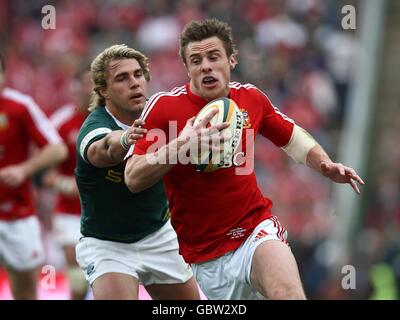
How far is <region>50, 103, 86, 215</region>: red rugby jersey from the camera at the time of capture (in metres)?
11.0

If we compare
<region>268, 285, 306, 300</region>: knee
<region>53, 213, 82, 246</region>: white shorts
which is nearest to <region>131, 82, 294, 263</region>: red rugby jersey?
<region>268, 285, 306, 300</region>: knee

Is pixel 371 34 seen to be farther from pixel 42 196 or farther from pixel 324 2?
pixel 42 196

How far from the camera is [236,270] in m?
7.07

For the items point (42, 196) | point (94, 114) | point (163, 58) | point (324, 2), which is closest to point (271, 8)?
point (324, 2)

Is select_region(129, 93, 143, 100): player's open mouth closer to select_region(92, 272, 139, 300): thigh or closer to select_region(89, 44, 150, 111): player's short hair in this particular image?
select_region(89, 44, 150, 111): player's short hair

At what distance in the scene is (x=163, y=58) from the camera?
677 inches

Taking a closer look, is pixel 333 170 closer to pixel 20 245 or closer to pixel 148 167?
pixel 148 167

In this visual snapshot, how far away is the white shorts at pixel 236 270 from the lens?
6.99m

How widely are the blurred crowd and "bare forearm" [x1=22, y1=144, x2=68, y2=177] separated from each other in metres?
5.50

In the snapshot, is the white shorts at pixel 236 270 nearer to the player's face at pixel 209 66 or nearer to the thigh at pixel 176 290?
the thigh at pixel 176 290

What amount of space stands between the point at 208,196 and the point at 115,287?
864 mm

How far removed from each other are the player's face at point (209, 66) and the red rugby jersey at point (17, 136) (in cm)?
292

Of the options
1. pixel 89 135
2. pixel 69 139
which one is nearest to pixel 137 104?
pixel 89 135

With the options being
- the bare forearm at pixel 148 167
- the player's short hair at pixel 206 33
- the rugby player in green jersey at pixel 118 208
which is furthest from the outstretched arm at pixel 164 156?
the player's short hair at pixel 206 33
